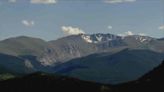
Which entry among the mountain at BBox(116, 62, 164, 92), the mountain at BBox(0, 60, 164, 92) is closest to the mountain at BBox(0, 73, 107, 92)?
the mountain at BBox(0, 60, 164, 92)

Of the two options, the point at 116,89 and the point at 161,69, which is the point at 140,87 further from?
the point at 161,69

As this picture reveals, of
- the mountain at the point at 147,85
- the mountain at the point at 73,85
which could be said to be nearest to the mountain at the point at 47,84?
the mountain at the point at 73,85

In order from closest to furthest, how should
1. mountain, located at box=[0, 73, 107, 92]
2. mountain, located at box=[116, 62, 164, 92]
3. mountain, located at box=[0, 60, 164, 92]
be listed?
mountain, located at box=[116, 62, 164, 92], mountain, located at box=[0, 60, 164, 92], mountain, located at box=[0, 73, 107, 92]

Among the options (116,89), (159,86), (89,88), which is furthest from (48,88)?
(159,86)

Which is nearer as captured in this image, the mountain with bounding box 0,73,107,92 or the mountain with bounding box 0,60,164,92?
the mountain with bounding box 0,60,164,92

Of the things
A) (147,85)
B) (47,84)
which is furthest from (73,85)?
(147,85)

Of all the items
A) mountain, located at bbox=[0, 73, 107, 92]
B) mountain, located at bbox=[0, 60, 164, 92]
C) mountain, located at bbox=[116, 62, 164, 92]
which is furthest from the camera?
mountain, located at bbox=[0, 73, 107, 92]

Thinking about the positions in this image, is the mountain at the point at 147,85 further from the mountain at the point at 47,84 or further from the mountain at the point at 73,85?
the mountain at the point at 47,84

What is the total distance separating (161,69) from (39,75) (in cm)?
4029

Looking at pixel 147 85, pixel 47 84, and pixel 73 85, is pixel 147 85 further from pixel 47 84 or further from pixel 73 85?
pixel 47 84

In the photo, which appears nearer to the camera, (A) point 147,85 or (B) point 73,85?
(A) point 147,85

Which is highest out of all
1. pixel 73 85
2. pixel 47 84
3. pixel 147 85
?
pixel 147 85

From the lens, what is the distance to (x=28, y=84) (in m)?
133

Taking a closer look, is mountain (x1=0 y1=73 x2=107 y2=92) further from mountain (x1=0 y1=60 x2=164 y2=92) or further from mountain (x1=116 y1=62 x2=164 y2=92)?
mountain (x1=116 y1=62 x2=164 y2=92)
